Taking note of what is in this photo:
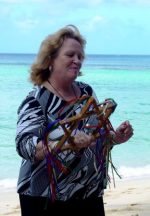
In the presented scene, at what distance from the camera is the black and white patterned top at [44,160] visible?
2.78 m

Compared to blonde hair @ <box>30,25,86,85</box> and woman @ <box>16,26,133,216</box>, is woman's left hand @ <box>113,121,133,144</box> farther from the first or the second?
blonde hair @ <box>30,25,86,85</box>

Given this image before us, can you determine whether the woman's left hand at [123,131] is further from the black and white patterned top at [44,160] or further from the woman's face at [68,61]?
the woman's face at [68,61]

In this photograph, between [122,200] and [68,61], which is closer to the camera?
[68,61]

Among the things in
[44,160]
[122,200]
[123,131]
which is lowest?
[122,200]

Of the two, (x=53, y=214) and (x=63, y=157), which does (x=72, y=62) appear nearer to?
(x=63, y=157)

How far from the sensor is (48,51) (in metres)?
2.96

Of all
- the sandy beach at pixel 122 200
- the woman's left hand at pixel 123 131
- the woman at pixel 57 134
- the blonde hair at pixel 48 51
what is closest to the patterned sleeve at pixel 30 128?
the woman at pixel 57 134

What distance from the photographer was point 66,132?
2539mm

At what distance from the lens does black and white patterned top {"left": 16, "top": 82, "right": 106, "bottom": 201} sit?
2783 mm

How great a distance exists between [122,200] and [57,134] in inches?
181

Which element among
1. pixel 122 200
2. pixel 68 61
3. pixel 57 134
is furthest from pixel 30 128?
pixel 122 200

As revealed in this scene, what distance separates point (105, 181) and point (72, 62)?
0.66 m

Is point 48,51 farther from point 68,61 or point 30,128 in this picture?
point 30,128

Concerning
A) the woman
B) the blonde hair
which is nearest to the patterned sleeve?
the woman
